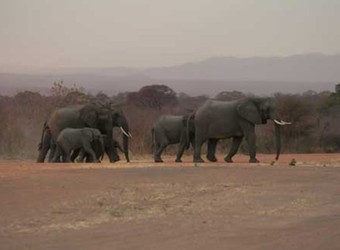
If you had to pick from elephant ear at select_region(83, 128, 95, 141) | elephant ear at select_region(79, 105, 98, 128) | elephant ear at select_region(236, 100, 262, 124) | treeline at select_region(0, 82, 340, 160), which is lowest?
treeline at select_region(0, 82, 340, 160)

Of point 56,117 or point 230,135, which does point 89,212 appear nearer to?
point 230,135

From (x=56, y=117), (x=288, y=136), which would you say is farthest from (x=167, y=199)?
(x=288, y=136)

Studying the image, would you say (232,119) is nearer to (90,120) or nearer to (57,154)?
(90,120)

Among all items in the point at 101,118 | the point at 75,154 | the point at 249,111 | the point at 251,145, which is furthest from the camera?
the point at 101,118

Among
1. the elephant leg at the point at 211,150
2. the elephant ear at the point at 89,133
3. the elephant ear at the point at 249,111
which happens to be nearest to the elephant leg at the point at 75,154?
the elephant ear at the point at 89,133

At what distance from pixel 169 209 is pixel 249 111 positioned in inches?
478

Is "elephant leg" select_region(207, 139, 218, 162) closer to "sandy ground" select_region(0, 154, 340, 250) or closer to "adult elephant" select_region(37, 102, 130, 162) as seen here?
"adult elephant" select_region(37, 102, 130, 162)

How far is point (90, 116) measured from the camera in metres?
24.8

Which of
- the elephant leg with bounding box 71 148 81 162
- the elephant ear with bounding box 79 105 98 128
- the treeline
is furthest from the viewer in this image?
the treeline

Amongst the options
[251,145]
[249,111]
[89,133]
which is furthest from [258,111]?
[89,133]

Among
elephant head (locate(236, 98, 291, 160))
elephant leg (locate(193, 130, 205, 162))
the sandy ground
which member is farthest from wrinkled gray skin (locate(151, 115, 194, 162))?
the sandy ground

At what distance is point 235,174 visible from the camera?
1509cm

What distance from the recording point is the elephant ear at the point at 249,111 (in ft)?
73.2

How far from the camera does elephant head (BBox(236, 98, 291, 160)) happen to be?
22344 millimetres
